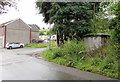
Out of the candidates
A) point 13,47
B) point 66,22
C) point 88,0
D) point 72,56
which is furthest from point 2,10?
point 13,47

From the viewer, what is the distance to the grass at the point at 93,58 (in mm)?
4676

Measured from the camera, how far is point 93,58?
575 cm

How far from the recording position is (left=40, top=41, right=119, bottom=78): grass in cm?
468

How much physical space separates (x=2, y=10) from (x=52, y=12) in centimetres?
536

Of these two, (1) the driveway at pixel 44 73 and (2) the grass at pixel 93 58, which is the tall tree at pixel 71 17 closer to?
(2) the grass at pixel 93 58

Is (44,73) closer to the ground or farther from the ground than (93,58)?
closer to the ground

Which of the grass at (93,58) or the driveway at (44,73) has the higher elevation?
the grass at (93,58)

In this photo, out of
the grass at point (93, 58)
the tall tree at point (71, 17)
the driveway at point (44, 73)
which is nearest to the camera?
the driveway at point (44, 73)

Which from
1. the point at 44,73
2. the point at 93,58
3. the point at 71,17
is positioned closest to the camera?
the point at 44,73

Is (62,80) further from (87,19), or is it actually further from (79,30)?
(87,19)

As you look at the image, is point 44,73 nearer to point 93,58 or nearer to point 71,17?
point 93,58

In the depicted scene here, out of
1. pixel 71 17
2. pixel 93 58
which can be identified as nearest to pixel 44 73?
pixel 93 58

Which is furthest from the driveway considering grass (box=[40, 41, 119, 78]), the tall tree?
the tall tree

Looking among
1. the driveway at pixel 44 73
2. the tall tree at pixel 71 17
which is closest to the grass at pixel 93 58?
the driveway at pixel 44 73
